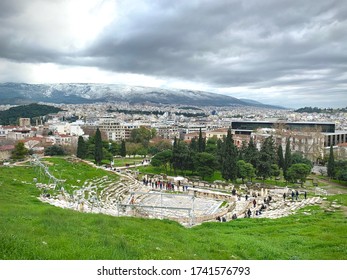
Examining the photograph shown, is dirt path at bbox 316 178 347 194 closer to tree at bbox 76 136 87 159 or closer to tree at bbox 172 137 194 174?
tree at bbox 172 137 194 174

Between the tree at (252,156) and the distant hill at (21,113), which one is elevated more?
the distant hill at (21,113)

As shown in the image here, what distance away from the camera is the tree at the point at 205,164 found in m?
37.2

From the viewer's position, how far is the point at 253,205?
2592 centimetres

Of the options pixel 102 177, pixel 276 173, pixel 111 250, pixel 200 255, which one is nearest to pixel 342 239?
pixel 200 255

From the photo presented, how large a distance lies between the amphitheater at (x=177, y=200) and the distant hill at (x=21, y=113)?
11198 cm

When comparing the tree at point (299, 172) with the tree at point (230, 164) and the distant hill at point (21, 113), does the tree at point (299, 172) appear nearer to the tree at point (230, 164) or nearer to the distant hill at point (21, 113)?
the tree at point (230, 164)

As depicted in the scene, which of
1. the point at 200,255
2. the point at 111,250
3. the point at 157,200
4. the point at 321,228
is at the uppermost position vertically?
the point at 111,250

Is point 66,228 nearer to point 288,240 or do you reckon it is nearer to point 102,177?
point 288,240

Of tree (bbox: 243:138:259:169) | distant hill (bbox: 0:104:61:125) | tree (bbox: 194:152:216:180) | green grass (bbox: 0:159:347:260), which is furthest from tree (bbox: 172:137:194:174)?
distant hill (bbox: 0:104:61:125)

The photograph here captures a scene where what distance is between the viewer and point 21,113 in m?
146

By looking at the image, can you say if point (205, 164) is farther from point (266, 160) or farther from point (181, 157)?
point (266, 160)

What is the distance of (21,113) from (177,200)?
445 ft

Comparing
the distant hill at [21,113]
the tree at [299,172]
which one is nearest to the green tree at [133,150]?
the tree at [299,172]

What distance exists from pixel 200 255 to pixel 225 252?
3.87 feet
